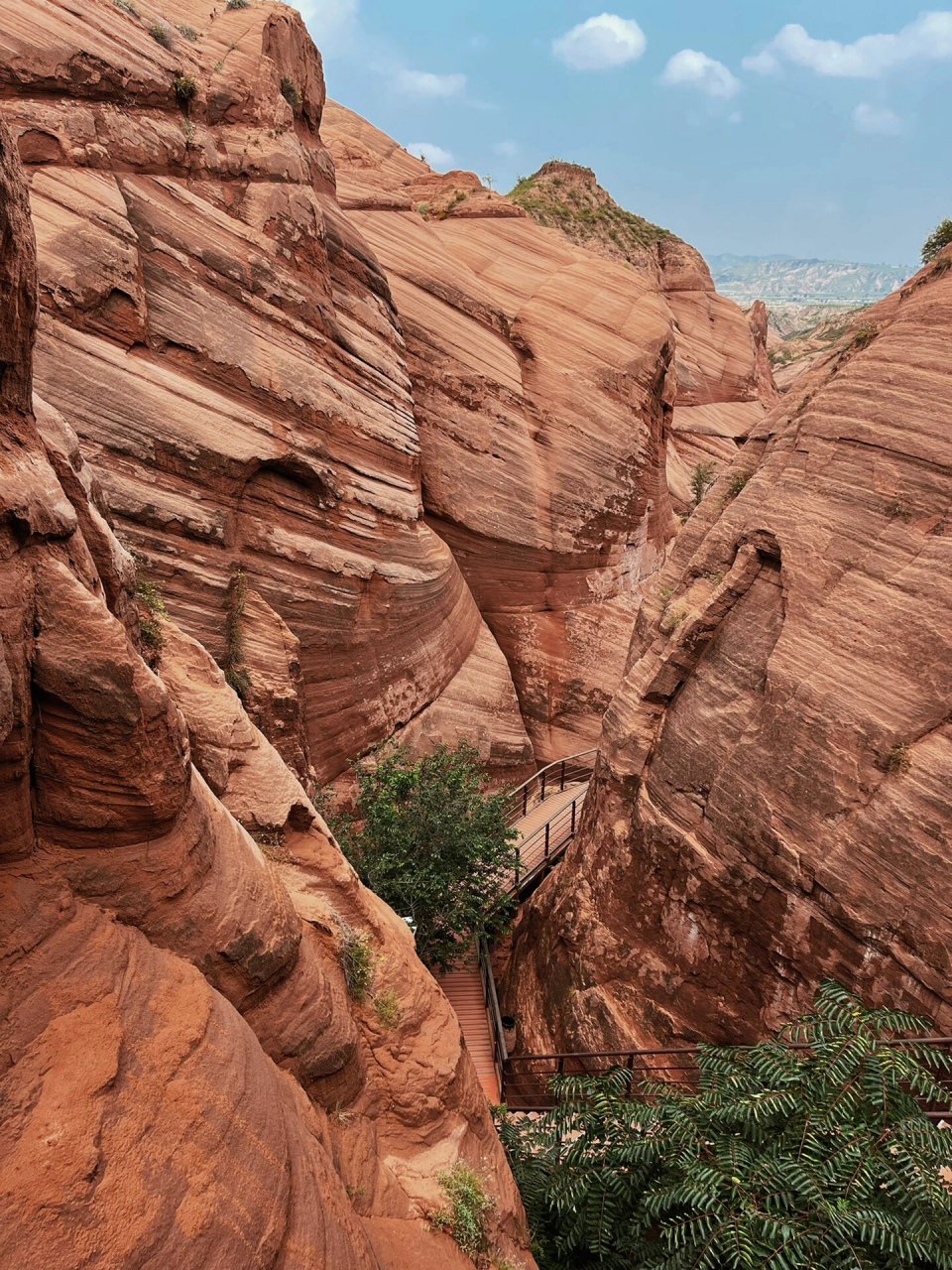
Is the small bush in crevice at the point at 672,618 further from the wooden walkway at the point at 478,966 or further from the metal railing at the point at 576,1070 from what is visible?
the wooden walkway at the point at 478,966

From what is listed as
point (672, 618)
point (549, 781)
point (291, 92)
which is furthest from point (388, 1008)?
point (291, 92)

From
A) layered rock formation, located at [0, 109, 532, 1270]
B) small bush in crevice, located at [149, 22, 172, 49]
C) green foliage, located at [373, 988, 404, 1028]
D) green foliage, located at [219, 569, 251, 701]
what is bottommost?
green foliage, located at [219, 569, 251, 701]

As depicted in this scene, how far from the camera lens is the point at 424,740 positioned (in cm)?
1736

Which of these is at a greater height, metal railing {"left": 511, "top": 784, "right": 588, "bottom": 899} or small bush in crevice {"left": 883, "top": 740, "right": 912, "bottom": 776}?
small bush in crevice {"left": 883, "top": 740, "right": 912, "bottom": 776}

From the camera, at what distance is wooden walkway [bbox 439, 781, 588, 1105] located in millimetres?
12688

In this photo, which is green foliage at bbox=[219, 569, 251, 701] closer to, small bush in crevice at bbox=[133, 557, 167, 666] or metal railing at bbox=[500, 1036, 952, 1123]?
small bush in crevice at bbox=[133, 557, 167, 666]

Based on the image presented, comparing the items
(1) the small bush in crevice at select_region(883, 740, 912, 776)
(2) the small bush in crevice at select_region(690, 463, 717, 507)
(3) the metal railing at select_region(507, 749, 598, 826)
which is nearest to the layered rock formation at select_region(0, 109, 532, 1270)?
(1) the small bush in crevice at select_region(883, 740, 912, 776)

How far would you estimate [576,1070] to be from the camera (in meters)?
11.4

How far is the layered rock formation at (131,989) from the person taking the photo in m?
3.40

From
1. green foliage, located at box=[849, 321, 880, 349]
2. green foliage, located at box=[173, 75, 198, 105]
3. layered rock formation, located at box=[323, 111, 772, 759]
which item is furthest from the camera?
layered rock formation, located at box=[323, 111, 772, 759]

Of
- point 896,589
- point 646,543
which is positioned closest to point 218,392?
point 896,589

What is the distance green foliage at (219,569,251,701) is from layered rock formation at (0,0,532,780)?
123 millimetres

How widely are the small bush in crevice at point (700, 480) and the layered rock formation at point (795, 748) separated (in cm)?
1970

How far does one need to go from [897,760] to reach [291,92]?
17754mm
